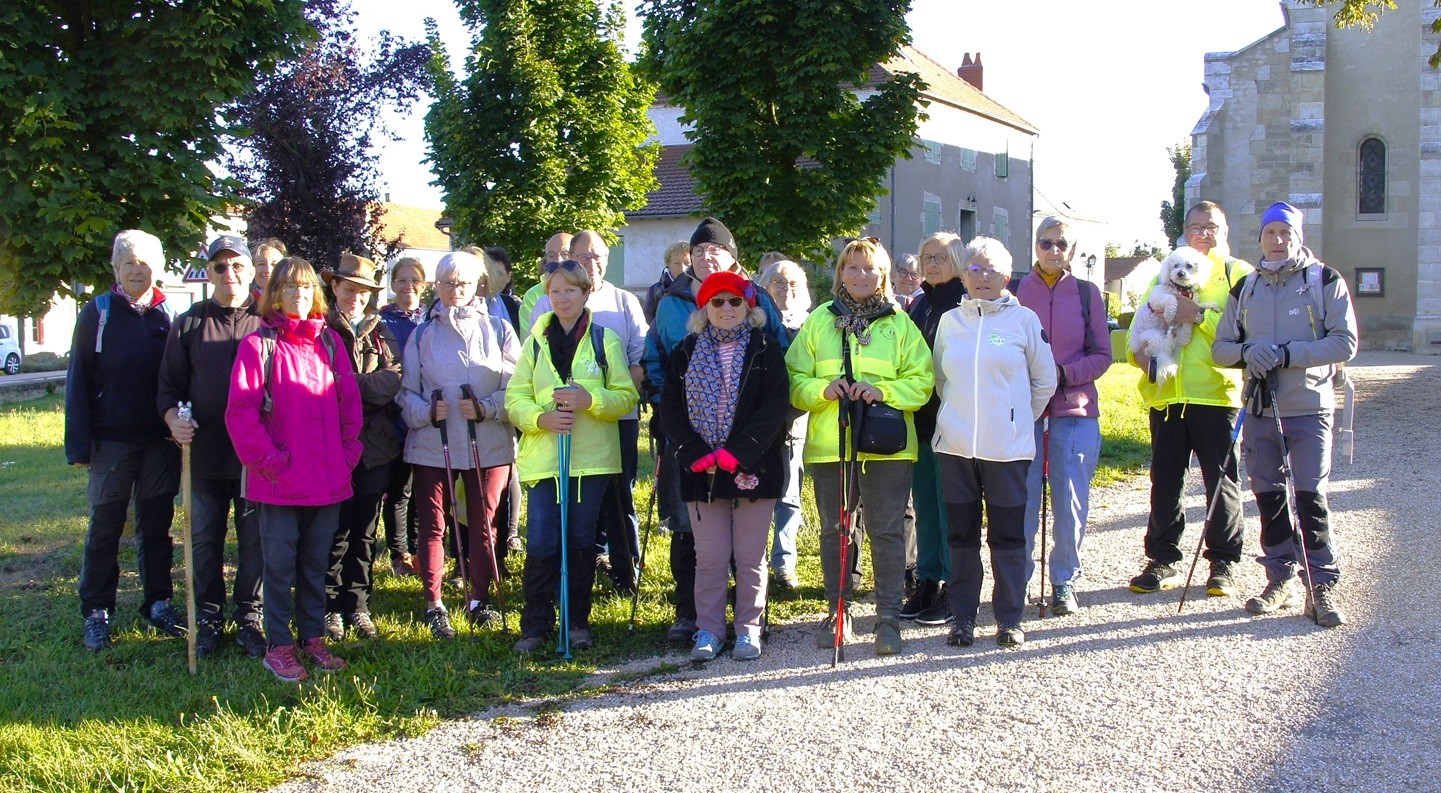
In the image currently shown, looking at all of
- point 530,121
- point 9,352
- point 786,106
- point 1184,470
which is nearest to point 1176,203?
point 530,121

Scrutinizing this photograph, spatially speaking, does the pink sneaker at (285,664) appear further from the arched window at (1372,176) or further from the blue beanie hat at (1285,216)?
the arched window at (1372,176)

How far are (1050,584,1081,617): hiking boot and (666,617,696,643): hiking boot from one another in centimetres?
192

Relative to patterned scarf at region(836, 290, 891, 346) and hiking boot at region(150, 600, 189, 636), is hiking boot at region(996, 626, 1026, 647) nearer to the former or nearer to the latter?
patterned scarf at region(836, 290, 891, 346)

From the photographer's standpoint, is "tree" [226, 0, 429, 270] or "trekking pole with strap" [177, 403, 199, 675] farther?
"tree" [226, 0, 429, 270]

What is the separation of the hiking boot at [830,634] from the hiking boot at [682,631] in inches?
25.2

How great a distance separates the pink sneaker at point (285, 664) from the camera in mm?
5117

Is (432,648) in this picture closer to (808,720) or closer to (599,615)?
(599,615)

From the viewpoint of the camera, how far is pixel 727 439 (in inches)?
212

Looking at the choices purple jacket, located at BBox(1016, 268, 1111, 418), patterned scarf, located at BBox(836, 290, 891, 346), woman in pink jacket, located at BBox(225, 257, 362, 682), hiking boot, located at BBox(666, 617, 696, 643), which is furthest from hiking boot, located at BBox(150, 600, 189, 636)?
purple jacket, located at BBox(1016, 268, 1111, 418)

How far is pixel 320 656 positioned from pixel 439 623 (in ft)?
2.34

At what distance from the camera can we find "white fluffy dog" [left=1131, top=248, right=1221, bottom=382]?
6.18 m

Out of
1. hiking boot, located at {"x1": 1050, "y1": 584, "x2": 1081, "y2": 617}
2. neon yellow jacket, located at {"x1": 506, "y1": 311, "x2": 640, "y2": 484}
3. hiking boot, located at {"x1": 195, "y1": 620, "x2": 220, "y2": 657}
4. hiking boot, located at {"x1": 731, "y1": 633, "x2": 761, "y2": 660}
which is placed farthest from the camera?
hiking boot, located at {"x1": 1050, "y1": 584, "x2": 1081, "y2": 617}

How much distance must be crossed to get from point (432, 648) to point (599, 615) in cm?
97

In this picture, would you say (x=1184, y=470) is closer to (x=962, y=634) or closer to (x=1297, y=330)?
(x=1297, y=330)
